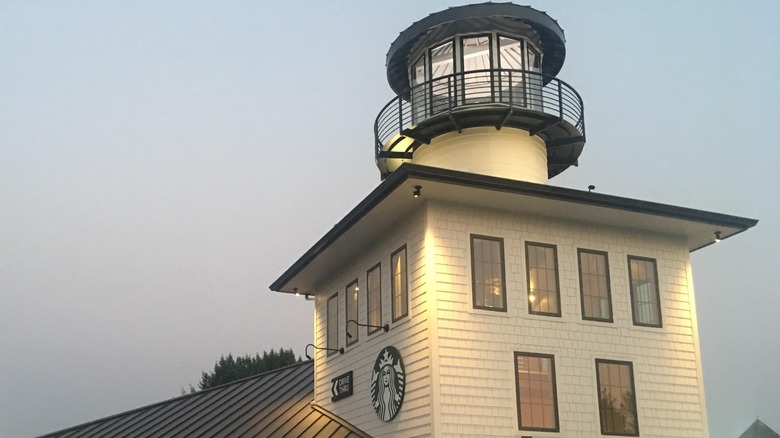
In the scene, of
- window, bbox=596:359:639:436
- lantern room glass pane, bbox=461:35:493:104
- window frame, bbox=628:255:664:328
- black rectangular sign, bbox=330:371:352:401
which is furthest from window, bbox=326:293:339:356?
window frame, bbox=628:255:664:328

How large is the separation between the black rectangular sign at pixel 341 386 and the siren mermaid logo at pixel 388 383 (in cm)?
191

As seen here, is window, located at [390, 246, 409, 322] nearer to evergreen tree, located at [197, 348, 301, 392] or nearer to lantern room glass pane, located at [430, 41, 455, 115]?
lantern room glass pane, located at [430, 41, 455, 115]

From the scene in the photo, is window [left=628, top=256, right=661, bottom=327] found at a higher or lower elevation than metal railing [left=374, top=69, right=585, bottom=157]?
lower

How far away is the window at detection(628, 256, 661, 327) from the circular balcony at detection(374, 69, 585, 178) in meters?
4.60

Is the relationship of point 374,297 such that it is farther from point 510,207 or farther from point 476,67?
point 476,67

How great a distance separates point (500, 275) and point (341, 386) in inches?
262

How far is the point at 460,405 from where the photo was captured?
1980 centimetres

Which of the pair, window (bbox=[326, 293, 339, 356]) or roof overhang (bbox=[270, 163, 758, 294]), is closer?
roof overhang (bbox=[270, 163, 758, 294])

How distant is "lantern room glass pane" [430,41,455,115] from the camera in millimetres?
24969

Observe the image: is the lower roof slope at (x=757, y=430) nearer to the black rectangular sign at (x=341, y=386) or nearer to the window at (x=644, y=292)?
the window at (x=644, y=292)

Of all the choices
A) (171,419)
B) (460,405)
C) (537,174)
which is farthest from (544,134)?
(171,419)

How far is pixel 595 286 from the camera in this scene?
22344 mm

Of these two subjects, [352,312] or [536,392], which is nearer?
[536,392]

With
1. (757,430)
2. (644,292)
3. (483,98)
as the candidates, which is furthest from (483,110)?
(757,430)
